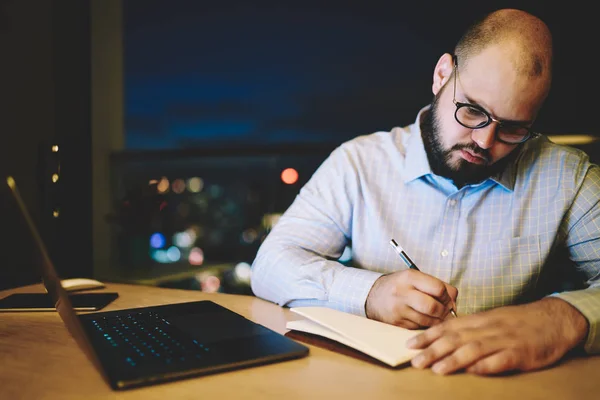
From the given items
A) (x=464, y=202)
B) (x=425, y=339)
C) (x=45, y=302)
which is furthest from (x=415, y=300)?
(x=45, y=302)

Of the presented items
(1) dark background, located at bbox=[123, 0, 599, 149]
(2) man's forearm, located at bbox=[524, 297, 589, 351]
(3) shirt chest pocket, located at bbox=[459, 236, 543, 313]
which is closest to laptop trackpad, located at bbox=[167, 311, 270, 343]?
(2) man's forearm, located at bbox=[524, 297, 589, 351]

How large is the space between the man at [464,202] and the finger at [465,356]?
0.87 ft

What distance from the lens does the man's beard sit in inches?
49.8

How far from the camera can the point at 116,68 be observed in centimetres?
312

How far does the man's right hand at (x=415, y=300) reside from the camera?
0.86 meters

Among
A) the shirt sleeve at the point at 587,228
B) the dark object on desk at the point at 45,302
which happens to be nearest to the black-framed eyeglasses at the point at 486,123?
the shirt sleeve at the point at 587,228

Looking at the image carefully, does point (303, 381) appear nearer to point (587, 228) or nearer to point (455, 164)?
point (455, 164)

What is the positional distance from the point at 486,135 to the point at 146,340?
918 mm

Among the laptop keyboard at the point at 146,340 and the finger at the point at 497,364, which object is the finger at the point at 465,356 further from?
the laptop keyboard at the point at 146,340

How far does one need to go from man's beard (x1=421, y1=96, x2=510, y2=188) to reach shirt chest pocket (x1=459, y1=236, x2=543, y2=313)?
191mm

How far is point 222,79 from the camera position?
15.5 feet

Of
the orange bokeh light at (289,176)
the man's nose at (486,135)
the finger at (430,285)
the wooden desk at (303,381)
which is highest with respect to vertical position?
the man's nose at (486,135)

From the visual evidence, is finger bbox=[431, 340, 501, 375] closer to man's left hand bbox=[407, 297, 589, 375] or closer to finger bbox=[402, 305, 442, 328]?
man's left hand bbox=[407, 297, 589, 375]

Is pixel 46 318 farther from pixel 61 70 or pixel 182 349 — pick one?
pixel 61 70
